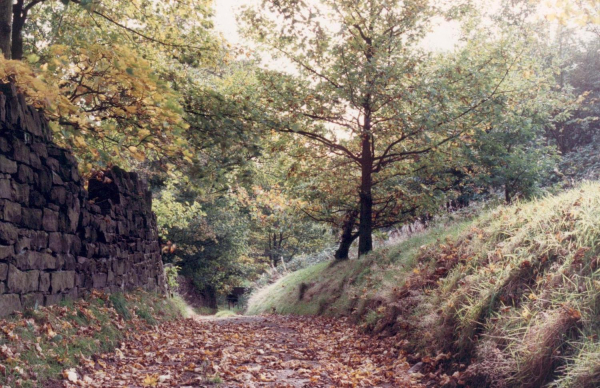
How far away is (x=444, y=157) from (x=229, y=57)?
571 cm

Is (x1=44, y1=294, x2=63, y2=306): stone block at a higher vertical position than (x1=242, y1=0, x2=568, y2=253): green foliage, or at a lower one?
lower

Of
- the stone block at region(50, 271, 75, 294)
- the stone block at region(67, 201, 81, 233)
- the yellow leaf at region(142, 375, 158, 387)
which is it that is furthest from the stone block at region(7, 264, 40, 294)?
the yellow leaf at region(142, 375, 158, 387)

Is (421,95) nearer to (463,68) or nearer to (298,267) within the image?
(463,68)

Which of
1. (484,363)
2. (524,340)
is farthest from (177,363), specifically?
(524,340)

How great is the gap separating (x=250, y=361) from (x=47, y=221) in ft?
10.1

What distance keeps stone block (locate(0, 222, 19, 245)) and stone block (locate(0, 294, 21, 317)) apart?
0.56m

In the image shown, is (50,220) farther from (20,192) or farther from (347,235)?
(347,235)

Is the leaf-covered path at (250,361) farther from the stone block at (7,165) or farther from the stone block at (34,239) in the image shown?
the stone block at (7,165)

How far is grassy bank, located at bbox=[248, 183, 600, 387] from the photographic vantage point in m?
4.11

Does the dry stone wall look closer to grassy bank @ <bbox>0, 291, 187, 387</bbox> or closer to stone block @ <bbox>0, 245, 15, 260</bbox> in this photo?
stone block @ <bbox>0, 245, 15, 260</bbox>

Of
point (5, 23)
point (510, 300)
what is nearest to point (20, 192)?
point (5, 23)

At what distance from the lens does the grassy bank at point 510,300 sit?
4109mm

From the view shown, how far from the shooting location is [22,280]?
5.70 meters

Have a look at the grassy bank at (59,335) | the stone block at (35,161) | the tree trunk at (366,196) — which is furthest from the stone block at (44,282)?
the tree trunk at (366,196)
